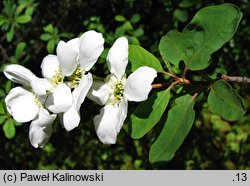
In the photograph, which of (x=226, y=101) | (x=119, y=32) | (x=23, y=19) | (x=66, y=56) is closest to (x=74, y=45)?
(x=66, y=56)

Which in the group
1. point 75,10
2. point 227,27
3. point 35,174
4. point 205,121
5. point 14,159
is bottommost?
point 14,159

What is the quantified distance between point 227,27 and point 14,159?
7.68ft

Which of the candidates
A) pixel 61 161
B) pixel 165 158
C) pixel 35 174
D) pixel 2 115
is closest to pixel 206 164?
pixel 61 161

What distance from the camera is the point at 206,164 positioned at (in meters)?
3.01

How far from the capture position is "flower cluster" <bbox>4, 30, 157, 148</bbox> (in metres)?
1.14

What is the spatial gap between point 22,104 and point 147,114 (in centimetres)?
40

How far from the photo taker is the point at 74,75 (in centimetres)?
124

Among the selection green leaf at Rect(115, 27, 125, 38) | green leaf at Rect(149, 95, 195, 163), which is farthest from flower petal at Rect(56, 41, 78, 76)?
green leaf at Rect(115, 27, 125, 38)

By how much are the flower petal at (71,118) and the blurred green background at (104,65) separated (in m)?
0.27

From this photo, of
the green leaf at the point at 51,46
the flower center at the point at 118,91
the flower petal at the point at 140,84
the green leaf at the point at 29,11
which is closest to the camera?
the flower petal at the point at 140,84

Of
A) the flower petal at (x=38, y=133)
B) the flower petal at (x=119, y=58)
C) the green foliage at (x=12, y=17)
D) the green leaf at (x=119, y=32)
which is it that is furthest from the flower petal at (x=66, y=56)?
the green foliage at (x=12, y=17)

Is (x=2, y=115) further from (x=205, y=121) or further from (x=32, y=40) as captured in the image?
(x=205, y=121)

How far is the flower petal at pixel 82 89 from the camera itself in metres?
1.11

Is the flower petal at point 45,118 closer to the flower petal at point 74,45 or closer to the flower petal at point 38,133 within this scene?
the flower petal at point 38,133
